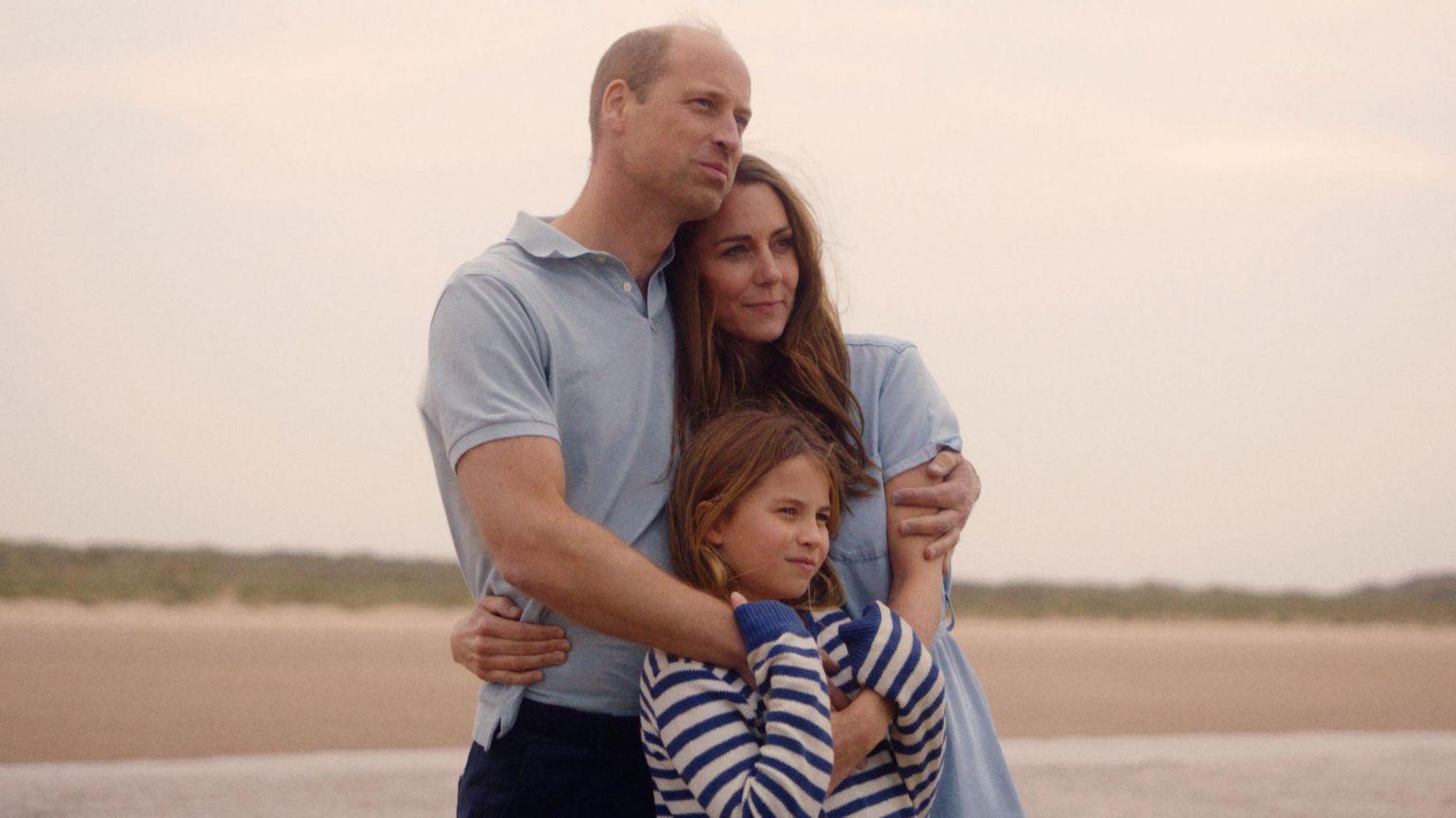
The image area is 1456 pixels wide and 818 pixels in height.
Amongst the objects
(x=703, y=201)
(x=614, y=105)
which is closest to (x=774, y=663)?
(x=703, y=201)

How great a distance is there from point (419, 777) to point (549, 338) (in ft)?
13.8

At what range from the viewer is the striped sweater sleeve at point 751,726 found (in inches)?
88.6

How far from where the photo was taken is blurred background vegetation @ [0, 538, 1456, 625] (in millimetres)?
26266

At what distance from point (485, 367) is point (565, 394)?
0.67 ft

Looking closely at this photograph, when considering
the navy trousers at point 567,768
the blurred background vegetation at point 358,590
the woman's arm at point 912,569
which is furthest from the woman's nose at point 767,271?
the blurred background vegetation at point 358,590

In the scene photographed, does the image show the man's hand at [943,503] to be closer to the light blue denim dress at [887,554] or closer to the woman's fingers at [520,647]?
the light blue denim dress at [887,554]

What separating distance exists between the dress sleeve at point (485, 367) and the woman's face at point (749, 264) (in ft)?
1.41

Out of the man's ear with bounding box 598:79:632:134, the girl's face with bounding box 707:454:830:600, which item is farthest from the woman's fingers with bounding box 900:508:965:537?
the man's ear with bounding box 598:79:632:134

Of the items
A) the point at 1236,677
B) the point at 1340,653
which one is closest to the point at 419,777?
the point at 1236,677

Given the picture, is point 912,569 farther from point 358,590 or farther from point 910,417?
point 358,590

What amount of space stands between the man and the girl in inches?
2.8

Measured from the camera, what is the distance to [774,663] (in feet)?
7.67

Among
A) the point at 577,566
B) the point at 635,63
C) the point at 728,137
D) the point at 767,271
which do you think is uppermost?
the point at 635,63

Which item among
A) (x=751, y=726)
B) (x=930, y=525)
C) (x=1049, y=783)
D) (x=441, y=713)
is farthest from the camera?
(x=441, y=713)
